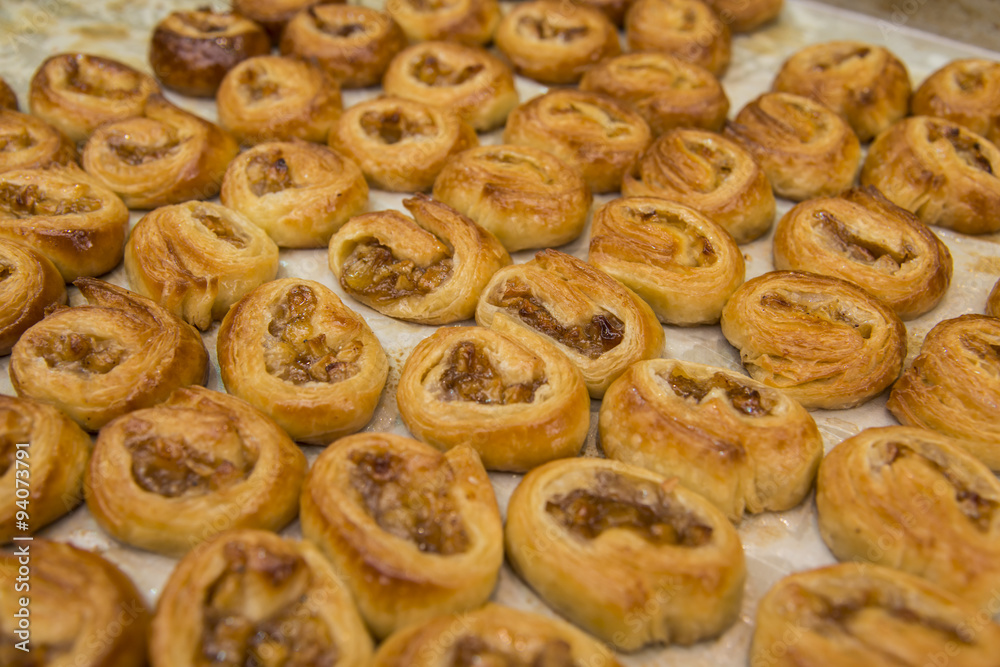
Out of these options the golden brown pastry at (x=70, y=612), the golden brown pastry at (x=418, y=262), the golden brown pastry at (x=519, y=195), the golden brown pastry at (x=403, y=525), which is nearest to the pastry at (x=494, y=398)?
the golden brown pastry at (x=403, y=525)

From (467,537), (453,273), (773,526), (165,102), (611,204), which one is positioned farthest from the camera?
(165,102)

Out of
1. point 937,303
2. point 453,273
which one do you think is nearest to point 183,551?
point 453,273

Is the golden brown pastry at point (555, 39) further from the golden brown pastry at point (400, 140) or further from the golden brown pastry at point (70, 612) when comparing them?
the golden brown pastry at point (70, 612)

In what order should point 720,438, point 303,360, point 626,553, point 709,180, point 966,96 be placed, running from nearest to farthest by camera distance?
point 626,553
point 720,438
point 303,360
point 709,180
point 966,96

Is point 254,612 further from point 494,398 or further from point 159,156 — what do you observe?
point 159,156

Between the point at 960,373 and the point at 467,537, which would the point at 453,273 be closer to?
the point at 467,537

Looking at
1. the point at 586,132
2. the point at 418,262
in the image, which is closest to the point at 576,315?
the point at 418,262
